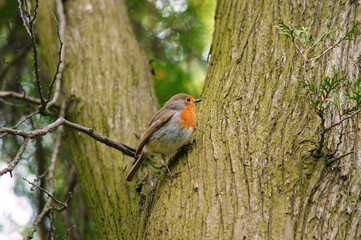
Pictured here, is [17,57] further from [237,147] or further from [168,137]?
[237,147]

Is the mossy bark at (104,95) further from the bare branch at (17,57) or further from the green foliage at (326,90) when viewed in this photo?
the green foliage at (326,90)

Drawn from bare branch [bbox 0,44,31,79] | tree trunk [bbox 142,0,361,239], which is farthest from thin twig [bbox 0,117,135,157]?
bare branch [bbox 0,44,31,79]

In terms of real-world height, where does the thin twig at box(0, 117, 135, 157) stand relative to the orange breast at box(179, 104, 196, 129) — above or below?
below

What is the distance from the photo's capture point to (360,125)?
2.66 meters

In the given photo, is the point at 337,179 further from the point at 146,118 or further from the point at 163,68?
the point at 163,68

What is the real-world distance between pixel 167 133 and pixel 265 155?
1314mm

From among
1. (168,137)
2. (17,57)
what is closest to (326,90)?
(168,137)

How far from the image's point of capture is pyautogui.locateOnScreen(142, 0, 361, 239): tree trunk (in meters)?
2.18

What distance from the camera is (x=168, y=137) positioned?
11.5 ft

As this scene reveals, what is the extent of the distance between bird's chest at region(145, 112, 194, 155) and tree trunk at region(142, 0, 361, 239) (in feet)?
0.98

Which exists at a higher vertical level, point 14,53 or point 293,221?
point 14,53

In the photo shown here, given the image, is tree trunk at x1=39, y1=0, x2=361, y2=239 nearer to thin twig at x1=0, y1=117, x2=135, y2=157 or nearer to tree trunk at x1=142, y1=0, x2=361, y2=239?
tree trunk at x1=142, y1=0, x2=361, y2=239

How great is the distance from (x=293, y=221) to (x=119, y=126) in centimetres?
Result: 224

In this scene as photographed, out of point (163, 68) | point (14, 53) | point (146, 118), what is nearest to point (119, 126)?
point (146, 118)
